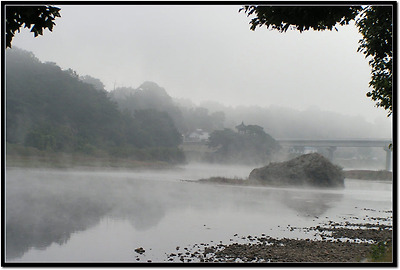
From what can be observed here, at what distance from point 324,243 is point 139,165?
18.3ft

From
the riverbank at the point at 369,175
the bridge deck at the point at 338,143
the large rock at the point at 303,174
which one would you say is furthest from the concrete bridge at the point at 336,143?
the large rock at the point at 303,174

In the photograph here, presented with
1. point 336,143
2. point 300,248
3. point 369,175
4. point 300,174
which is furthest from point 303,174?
point 300,248

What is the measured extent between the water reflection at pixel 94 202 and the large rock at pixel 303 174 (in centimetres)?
159

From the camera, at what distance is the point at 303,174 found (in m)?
18.7

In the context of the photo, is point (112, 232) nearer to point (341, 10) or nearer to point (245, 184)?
point (341, 10)

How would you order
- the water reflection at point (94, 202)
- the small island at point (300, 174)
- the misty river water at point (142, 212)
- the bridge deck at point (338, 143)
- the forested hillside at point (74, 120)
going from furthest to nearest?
1. the small island at point (300, 174)
2. the forested hillside at point (74, 120)
3. the bridge deck at point (338, 143)
4. the water reflection at point (94, 202)
5. the misty river water at point (142, 212)

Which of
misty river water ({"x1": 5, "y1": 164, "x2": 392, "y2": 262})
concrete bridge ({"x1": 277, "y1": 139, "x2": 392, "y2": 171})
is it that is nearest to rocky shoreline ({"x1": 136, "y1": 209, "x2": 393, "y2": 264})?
misty river water ({"x1": 5, "y1": 164, "x2": 392, "y2": 262})

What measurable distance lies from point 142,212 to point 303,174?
33.3 feet

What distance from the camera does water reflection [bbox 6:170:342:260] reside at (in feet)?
28.0

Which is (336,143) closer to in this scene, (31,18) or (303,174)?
(31,18)

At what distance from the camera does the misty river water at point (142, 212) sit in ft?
23.4

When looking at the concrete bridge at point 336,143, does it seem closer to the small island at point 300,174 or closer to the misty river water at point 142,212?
the misty river water at point 142,212

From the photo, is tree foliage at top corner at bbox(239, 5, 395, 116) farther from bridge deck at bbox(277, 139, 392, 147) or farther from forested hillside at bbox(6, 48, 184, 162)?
forested hillside at bbox(6, 48, 184, 162)

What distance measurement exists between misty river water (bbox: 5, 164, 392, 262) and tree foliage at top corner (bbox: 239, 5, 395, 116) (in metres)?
3.19
